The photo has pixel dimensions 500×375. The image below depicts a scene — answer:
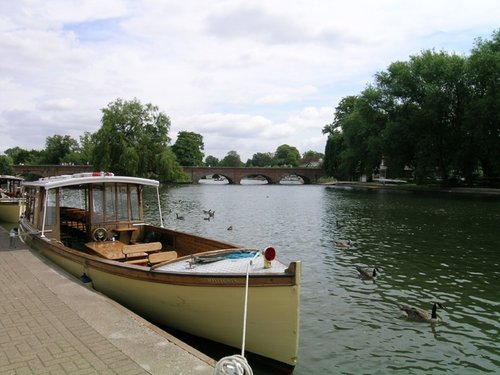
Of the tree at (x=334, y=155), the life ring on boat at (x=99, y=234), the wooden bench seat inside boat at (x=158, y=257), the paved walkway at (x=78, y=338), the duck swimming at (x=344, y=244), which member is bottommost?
the duck swimming at (x=344, y=244)

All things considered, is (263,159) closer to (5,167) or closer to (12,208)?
(5,167)

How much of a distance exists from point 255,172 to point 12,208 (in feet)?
298

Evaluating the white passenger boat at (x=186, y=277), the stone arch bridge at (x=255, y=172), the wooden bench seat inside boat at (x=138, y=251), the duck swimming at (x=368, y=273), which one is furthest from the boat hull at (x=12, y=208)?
the stone arch bridge at (x=255, y=172)

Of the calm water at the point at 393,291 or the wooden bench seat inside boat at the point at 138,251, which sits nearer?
the calm water at the point at 393,291

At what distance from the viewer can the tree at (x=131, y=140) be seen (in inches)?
2458

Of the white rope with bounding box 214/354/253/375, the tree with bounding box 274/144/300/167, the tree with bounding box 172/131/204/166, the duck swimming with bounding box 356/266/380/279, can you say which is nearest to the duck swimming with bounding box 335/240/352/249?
the duck swimming with bounding box 356/266/380/279

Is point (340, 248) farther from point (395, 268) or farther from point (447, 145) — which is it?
point (447, 145)

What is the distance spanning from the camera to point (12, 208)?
24.9 metres

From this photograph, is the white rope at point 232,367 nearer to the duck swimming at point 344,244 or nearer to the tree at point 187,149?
the duck swimming at point 344,244

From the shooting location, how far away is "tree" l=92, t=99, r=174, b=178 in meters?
62.4

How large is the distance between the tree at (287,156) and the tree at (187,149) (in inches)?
2232

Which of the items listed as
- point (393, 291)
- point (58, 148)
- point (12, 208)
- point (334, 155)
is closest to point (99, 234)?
point (393, 291)

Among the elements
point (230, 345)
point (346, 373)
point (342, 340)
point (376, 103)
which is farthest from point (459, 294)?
point (376, 103)

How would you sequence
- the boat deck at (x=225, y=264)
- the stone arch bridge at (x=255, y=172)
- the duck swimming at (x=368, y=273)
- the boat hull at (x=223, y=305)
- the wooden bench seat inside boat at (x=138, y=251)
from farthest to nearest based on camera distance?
the stone arch bridge at (x=255, y=172) < the duck swimming at (x=368, y=273) < the wooden bench seat inside boat at (x=138, y=251) < the boat deck at (x=225, y=264) < the boat hull at (x=223, y=305)
